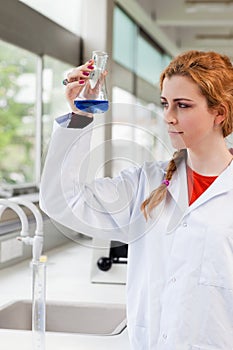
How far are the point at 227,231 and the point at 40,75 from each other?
273 centimetres

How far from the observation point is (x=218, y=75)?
1.65 meters

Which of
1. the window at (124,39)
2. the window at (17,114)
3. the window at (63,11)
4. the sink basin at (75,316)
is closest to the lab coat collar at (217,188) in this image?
the sink basin at (75,316)

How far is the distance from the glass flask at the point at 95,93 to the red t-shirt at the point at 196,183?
0.28 m

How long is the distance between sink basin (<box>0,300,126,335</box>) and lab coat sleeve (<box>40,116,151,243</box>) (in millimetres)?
717

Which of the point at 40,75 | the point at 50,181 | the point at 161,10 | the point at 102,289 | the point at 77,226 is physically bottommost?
the point at 102,289

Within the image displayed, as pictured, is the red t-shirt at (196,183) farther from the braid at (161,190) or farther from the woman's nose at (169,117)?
the woman's nose at (169,117)

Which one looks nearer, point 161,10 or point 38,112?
point 38,112

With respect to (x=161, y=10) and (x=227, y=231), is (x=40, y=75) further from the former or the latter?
(x=161, y=10)

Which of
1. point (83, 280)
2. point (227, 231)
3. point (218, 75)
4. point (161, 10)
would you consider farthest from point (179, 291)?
point (161, 10)

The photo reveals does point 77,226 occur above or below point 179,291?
above

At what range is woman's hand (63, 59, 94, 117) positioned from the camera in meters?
1.66

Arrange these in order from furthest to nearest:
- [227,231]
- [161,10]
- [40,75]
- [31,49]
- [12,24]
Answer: [161,10] → [40,75] → [31,49] → [12,24] → [227,231]

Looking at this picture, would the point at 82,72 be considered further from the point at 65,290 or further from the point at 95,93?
the point at 65,290

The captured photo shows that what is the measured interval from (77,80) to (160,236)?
1.42ft
